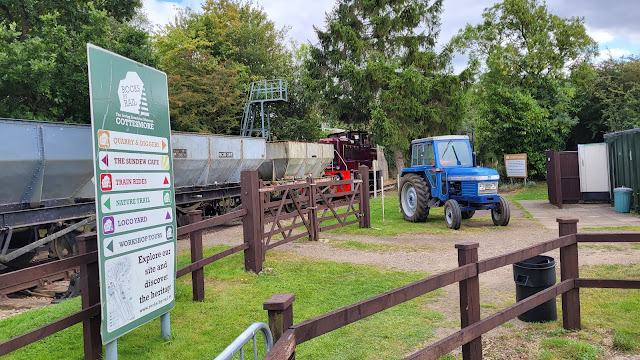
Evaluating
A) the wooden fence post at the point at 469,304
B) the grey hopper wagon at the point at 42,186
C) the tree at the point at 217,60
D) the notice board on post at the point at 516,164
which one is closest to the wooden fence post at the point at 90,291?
the wooden fence post at the point at 469,304

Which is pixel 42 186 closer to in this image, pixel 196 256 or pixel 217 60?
pixel 196 256

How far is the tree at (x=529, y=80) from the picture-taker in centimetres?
2569

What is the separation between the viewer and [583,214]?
1512 centimetres

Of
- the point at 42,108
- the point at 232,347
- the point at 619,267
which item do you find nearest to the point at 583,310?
the point at 619,267

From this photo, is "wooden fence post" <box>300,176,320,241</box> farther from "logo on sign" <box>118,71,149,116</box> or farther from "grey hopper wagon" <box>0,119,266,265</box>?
"logo on sign" <box>118,71,149,116</box>

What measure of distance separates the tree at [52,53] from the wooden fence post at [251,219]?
9.00 meters

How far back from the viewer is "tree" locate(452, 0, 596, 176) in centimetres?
2569

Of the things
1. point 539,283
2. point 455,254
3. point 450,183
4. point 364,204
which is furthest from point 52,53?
point 539,283

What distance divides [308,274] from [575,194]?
49.2 feet

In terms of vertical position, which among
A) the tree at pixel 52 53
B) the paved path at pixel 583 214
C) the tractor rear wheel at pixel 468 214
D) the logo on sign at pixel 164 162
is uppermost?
the tree at pixel 52 53

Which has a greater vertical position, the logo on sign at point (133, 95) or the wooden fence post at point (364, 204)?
the logo on sign at point (133, 95)

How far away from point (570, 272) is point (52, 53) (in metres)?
15.3

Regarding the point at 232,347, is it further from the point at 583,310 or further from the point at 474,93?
the point at 474,93

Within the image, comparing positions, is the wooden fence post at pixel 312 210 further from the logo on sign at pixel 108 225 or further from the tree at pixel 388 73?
the tree at pixel 388 73
